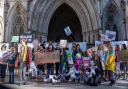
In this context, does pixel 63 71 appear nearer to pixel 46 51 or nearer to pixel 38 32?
pixel 46 51

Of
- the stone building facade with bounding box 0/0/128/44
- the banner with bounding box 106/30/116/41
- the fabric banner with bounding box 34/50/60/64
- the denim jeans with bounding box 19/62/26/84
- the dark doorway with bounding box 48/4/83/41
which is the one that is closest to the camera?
the denim jeans with bounding box 19/62/26/84

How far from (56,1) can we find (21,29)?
3714mm

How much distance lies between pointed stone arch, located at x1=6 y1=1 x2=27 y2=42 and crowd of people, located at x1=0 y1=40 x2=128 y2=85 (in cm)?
845

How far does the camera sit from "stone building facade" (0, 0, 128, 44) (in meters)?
22.7

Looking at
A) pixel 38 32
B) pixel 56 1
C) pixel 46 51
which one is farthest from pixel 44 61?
pixel 56 1

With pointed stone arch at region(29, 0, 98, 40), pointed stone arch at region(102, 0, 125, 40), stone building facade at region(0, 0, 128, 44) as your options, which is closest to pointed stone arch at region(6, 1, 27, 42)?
stone building facade at region(0, 0, 128, 44)

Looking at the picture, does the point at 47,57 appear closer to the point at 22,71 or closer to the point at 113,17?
the point at 22,71

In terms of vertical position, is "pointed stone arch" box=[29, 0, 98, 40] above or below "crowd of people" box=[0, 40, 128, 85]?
above

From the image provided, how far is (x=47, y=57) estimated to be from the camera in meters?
15.0

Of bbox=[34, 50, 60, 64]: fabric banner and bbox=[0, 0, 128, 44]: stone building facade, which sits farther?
bbox=[0, 0, 128, 44]: stone building facade

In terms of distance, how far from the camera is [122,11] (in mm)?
23031

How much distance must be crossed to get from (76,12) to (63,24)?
4.87 meters

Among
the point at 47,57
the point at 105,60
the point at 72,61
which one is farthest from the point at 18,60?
the point at 105,60

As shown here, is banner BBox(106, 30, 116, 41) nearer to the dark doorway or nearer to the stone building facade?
the stone building facade
